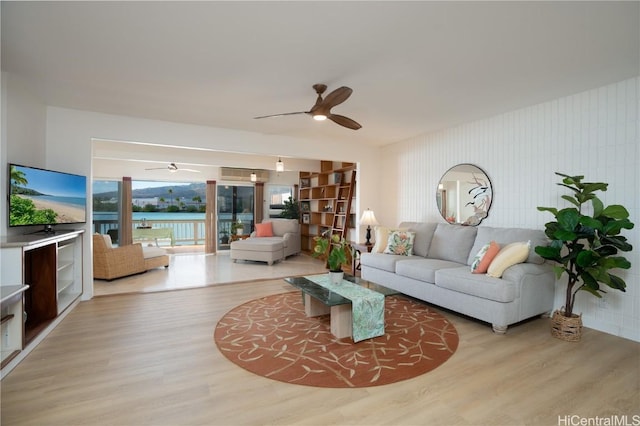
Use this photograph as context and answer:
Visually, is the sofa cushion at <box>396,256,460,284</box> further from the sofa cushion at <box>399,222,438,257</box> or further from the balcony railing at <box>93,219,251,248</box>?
the balcony railing at <box>93,219,251,248</box>

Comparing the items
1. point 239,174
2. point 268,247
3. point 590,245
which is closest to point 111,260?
point 268,247

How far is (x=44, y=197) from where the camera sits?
10.4ft

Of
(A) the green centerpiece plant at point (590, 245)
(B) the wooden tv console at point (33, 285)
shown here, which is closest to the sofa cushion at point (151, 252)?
(B) the wooden tv console at point (33, 285)

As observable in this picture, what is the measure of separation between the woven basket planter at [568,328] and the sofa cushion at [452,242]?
1145 mm

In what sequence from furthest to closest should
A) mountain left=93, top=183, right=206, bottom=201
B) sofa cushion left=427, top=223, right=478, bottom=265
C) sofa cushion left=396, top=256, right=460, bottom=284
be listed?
1. mountain left=93, top=183, right=206, bottom=201
2. sofa cushion left=427, top=223, right=478, bottom=265
3. sofa cushion left=396, top=256, right=460, bottom=284

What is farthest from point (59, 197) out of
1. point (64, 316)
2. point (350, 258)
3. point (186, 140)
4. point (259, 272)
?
point (350, 258)

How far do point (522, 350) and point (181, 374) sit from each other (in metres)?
2.79

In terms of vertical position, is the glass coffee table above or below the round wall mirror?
below

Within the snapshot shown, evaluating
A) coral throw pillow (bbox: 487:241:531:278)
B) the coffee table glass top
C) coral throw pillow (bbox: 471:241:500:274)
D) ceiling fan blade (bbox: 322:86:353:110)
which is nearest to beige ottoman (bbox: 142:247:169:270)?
the coffee table glass top

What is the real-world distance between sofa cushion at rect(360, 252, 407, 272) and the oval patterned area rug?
705mm

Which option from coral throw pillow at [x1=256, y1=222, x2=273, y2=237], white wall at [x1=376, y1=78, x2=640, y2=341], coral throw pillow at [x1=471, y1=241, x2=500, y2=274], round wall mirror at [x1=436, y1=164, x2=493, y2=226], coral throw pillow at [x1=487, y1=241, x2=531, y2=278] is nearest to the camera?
white wall at [x1=376, y1=78, x2=640, y2=341]

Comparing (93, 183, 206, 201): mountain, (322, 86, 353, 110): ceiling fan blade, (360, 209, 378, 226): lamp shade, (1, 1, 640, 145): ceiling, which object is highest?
(1, 1, 640, 145): ceiling

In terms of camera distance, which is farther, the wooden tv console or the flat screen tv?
the flat screen tv

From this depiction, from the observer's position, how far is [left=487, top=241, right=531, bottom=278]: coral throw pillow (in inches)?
122
